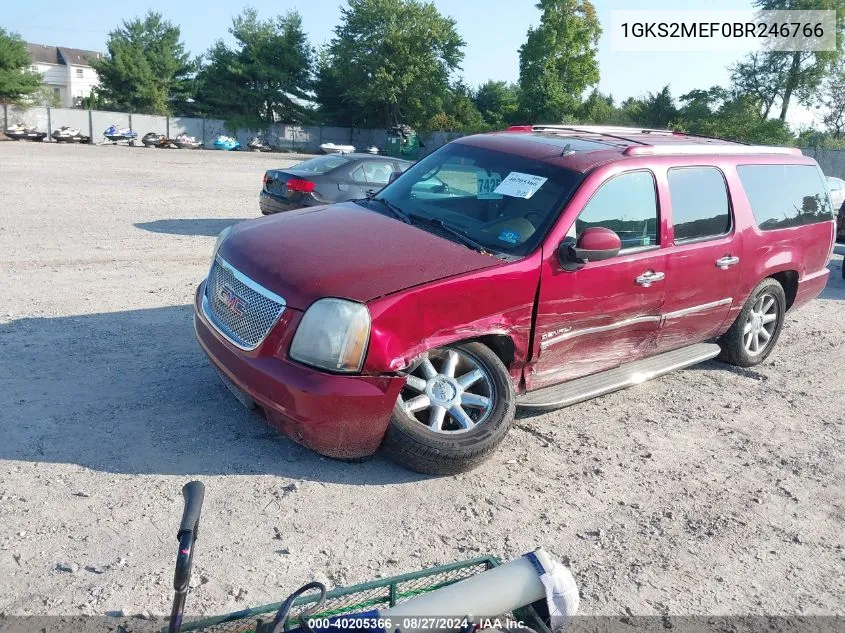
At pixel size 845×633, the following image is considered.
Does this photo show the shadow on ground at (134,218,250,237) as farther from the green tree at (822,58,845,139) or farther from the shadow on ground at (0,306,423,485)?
the green tree at (822,58,845,139)

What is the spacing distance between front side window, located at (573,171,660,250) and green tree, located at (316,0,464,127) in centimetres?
5562

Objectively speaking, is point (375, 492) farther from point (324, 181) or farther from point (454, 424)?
point (324, 181)

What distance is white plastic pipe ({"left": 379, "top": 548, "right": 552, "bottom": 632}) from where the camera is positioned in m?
2.12

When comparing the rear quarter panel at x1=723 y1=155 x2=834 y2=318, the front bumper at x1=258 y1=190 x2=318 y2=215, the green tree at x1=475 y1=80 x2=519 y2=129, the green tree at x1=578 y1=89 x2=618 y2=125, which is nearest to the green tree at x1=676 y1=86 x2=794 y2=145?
the green tree at x1=578 y1=89 x2=618 y2=125

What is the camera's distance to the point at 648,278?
190 inches

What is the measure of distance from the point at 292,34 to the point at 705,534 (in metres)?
64.5

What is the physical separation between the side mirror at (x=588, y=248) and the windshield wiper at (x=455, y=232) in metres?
0.47

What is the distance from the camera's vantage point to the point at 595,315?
459 centimetres

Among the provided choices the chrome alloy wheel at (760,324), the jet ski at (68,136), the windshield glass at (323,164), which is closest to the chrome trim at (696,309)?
the chrome alloy wheel at (760,324)

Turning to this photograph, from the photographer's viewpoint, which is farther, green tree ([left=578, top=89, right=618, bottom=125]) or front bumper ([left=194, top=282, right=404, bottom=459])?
green tree ([left=578, top=89, right=618, bottom=125])

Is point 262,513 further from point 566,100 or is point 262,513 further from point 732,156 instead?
point 566,100

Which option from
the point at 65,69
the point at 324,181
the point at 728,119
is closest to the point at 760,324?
the point at 324,181

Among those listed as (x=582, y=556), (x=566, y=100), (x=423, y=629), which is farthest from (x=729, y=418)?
(x=566, y=100)

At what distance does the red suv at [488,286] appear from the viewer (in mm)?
3705
